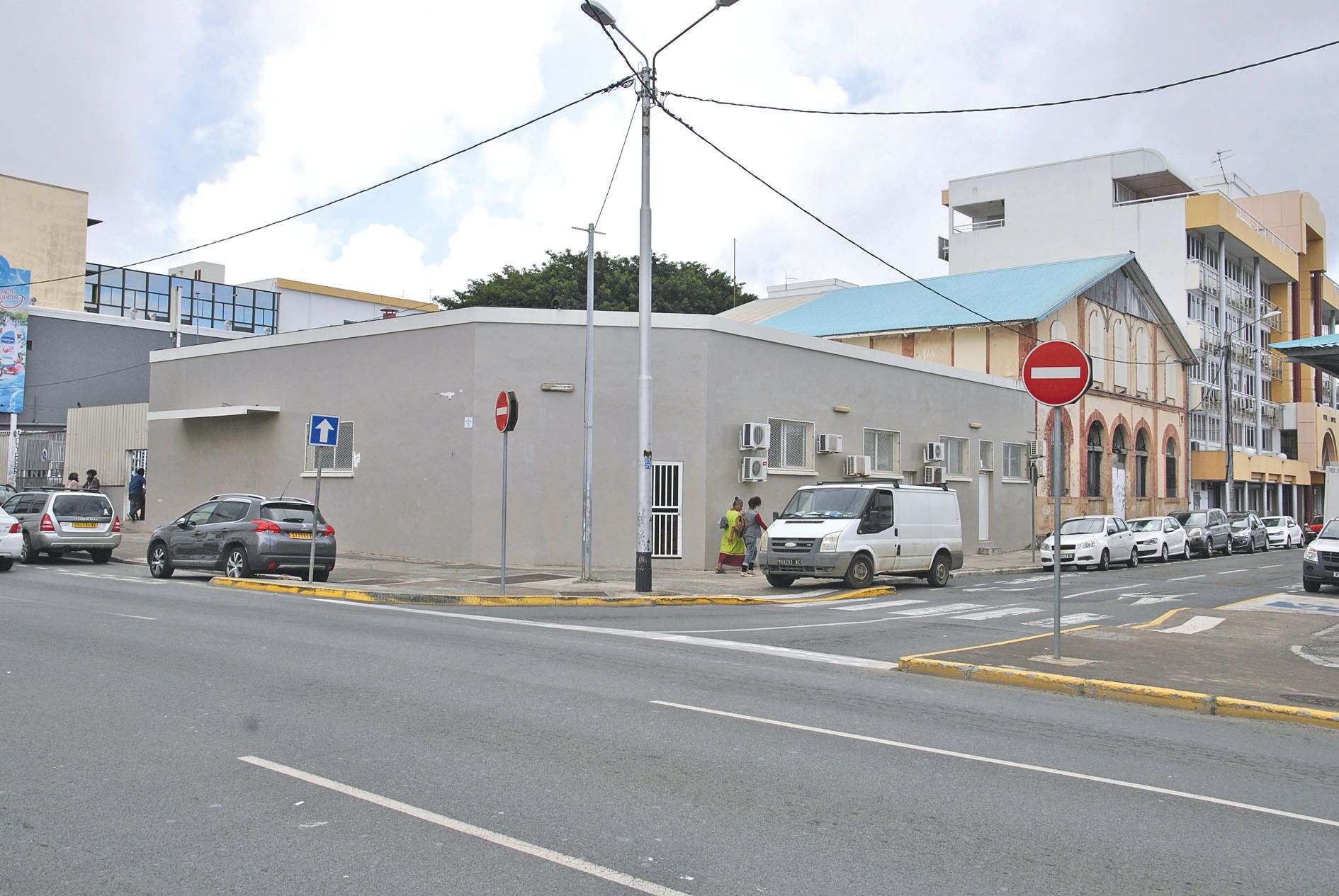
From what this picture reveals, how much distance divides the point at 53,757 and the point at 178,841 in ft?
6.51

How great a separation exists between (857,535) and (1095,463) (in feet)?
93.6

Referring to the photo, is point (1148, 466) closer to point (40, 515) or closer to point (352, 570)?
point (352, 570)

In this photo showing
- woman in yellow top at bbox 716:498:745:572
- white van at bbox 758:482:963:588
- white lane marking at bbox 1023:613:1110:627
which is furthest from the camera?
woman in yellow top at bbox 716:498:745:572

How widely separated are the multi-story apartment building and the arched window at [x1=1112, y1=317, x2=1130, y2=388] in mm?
5277

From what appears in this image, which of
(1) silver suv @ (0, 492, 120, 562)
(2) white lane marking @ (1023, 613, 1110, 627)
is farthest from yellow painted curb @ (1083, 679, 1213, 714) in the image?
(1) silver suv @ (0, 492, 120, 562)

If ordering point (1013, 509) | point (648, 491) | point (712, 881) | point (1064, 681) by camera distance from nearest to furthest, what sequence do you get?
point (712, 881) < point (1064, 681) < point (648, 491) < point (1013, 509)

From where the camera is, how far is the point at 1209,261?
58188 millimetres

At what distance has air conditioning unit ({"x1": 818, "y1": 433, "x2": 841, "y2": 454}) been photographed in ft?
87.5

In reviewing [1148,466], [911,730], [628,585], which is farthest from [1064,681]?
[1148,466]

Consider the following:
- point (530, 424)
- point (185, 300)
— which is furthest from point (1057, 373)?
point (185, 300)

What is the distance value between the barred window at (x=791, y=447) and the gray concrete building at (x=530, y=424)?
42 millimetres

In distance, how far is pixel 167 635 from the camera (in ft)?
37.7

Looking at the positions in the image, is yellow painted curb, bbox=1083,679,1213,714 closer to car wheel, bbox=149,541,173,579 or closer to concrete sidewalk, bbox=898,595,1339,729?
concrete sidewalk, bbox=898,595,1339,729

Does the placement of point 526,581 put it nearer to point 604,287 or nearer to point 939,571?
point 939,571
